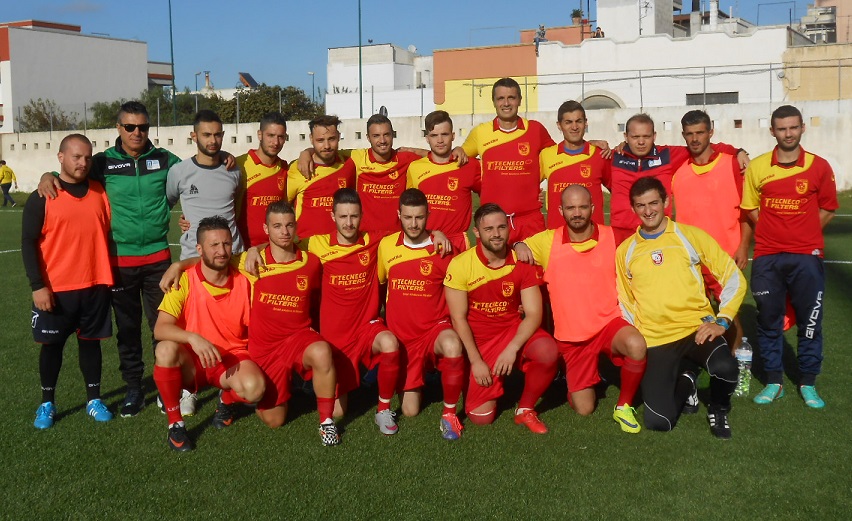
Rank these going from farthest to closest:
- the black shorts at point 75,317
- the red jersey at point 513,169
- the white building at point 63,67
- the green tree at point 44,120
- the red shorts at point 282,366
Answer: the white building at point 63,67 → the green tree at point 44,120 → the red jersey at point 513,169 → the black shorts at point 75,317 → the red shorts at point 282,366

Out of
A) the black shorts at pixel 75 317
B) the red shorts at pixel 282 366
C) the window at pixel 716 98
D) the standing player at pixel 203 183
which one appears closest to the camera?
the red shorts at pixel 282 366

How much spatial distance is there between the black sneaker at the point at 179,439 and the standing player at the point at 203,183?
1.42m

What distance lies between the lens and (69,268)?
5.46 metres

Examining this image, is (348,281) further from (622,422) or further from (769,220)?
(769,220)

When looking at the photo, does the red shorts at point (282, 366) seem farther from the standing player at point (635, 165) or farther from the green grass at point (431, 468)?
the standing player at point (635, 165)

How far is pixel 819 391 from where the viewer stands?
598cm

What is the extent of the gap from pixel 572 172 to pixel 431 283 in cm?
151

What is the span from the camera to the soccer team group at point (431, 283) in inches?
209

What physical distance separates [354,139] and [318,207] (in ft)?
89.4

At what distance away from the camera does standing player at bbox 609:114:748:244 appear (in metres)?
6.13

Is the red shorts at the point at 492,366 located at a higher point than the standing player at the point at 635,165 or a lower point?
lower

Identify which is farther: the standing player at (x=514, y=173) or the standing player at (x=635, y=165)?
the standing player at (x=514, y=173)

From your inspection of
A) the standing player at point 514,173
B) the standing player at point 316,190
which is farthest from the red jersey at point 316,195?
the standing player at point 514,173

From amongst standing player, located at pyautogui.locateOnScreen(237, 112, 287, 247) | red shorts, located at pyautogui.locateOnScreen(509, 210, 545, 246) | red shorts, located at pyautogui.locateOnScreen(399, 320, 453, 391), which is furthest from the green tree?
red shorts, located at pyautogui.locateOnScreen(399, 320, 453, 391)
